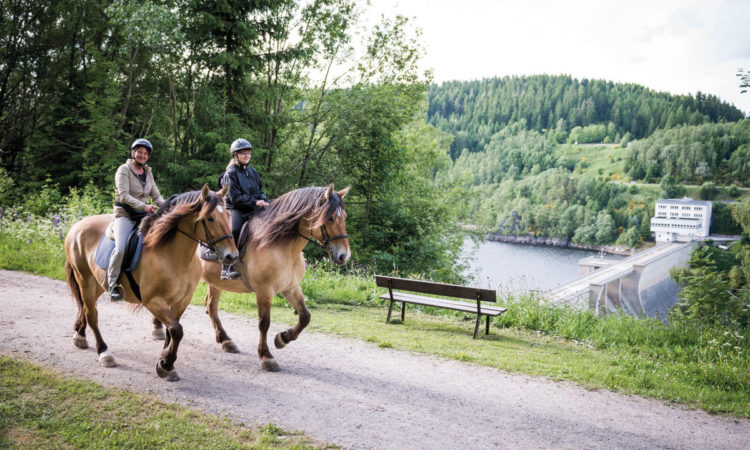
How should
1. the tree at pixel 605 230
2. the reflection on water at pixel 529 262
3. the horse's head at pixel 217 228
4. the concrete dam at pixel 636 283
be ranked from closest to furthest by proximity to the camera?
the horse's head at pixel 217 228 < the concrete dam at pixel 636 283 < the reflection on water at pixel 529 262 < the tree at pixel 605 230

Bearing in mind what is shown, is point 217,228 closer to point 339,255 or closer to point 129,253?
point 129,253

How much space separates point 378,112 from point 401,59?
393 cm

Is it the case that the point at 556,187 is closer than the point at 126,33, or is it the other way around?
the point at 126,33

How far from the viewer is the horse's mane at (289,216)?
5.61 meters

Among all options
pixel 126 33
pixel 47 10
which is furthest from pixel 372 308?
pixel 47 10

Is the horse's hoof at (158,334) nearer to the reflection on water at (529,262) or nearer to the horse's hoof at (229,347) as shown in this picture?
the horse's hoof at (229,347)

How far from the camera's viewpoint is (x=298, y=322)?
5.93 m

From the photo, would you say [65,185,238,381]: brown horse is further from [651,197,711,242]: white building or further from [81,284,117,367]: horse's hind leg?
[651,197,711,242]: white building

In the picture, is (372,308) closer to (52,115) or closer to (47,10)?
(52,115)

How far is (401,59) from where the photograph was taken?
21.3 meters

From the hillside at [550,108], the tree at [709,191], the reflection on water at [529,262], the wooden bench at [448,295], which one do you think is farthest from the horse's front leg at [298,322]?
the hillside at [550,108]

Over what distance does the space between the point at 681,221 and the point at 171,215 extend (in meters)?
77.3

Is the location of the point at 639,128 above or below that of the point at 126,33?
above

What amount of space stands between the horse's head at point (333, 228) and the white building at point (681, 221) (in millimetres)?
67118
